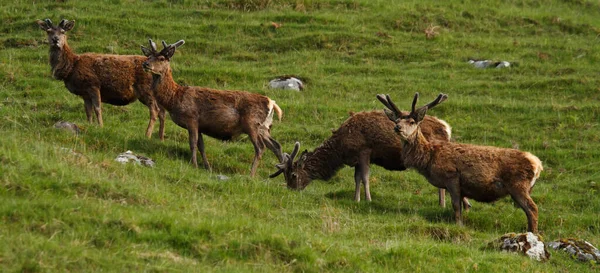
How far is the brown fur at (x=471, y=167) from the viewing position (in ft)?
51.3

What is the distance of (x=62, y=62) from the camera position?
65.6ft

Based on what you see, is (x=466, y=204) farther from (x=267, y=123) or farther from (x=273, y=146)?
(x=267, y=123)

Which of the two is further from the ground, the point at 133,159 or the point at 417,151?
the point at 417,151

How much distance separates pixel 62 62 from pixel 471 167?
30.5 ft

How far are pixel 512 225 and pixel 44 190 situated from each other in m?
8.42

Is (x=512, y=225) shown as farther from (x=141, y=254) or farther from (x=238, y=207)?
(x=141, y=254)

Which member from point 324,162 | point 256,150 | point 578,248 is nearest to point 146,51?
point 256,150

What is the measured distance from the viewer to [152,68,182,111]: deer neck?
18.9 metres

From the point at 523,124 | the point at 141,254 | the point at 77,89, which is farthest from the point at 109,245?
the point at 523,124

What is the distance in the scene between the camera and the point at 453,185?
634 inches

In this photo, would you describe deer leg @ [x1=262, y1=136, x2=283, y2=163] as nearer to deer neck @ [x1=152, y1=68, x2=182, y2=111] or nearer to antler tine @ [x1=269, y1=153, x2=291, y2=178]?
antler tine @ [x1=269, y1=153, x2=291, y2=178]

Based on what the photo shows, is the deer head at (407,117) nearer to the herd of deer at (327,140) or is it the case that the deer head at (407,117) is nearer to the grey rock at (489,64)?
the herd of deer at (327,140)

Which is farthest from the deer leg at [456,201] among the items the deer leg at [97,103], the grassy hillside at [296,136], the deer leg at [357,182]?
the deer leg at [97,103]

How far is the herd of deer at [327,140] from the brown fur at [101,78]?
0.02 metres
